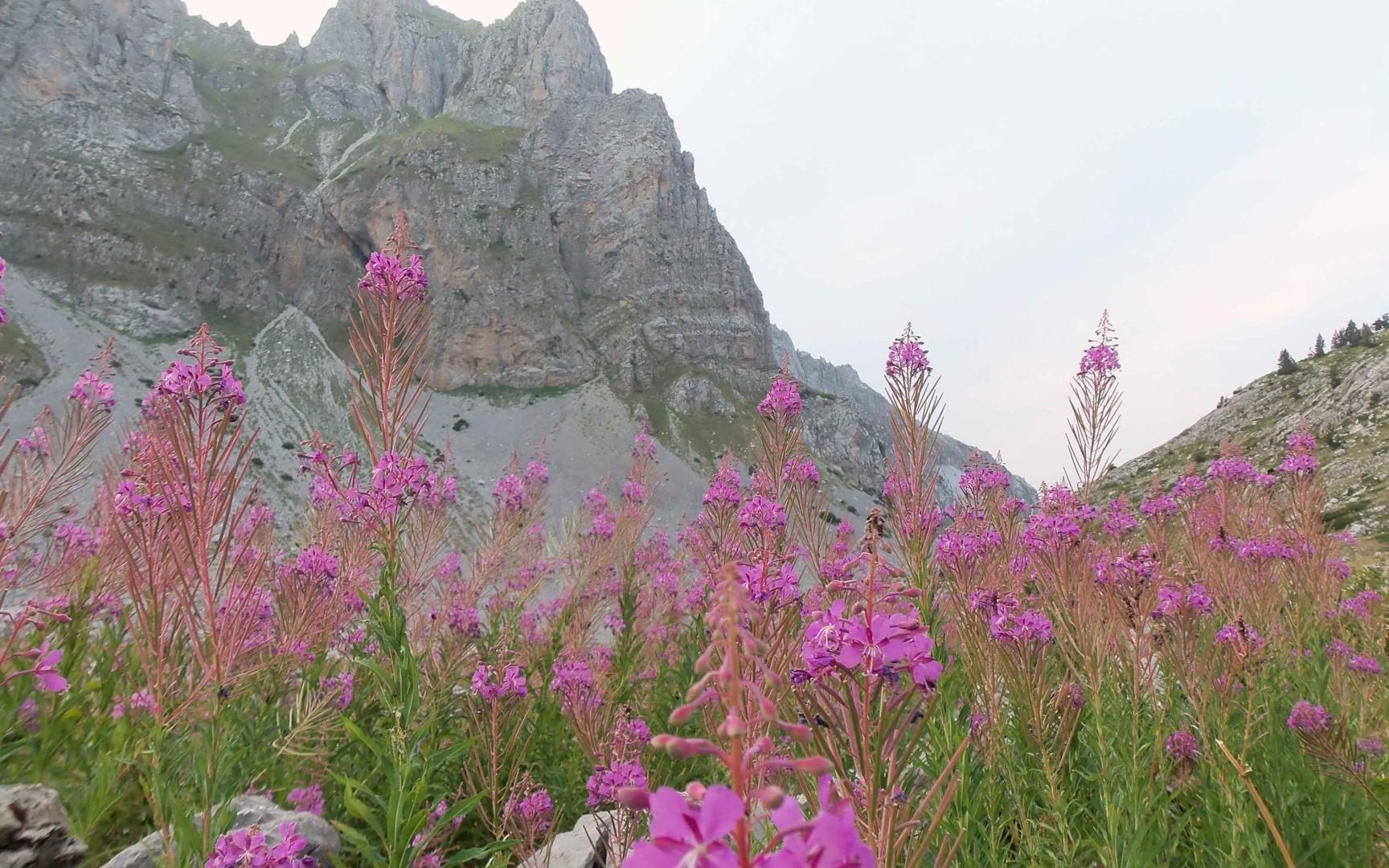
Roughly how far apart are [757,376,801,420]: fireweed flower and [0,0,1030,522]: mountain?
61552 mm

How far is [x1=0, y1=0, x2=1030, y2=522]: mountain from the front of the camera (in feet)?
240

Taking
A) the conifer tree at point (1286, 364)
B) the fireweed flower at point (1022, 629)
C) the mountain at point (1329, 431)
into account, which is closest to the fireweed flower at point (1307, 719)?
the fireweed flower at point (1022, 629)

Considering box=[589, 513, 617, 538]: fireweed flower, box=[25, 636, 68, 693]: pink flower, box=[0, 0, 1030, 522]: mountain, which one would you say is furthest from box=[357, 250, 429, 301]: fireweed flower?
box=[0, 0, 1030, 522]: mountain

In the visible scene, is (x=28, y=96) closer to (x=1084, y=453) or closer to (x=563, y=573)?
(x=563, y=573)

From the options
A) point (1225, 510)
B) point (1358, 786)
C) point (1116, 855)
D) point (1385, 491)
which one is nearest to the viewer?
point (1116, 855)

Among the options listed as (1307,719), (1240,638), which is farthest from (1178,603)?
(1307,719)

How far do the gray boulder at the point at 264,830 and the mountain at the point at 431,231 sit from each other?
63190mm

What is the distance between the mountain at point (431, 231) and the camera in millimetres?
73188

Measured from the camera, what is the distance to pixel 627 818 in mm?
3105

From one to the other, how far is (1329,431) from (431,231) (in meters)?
90.0

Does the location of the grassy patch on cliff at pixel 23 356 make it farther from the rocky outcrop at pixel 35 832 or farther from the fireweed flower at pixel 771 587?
the fireweed flower at pixel 771 587

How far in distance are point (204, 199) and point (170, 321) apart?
18890mm

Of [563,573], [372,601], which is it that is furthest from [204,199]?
[372,601]

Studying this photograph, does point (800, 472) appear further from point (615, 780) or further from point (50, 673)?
point (50, 673)
